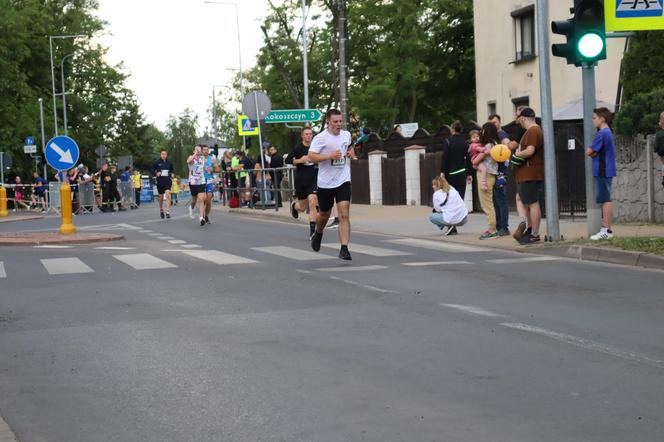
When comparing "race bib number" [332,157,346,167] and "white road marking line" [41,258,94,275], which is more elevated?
"race bib number" [332,157,346,167]

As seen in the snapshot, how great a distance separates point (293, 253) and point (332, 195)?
4.38ft

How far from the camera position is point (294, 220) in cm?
2566

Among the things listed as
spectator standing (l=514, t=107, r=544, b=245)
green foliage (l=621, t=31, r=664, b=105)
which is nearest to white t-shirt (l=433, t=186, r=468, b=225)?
spectator standing (l=514, t=107, r=544, b=245)

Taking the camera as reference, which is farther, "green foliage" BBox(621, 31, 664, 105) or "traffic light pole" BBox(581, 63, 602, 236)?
"green foliage" BBox(621, 31, 664, 105)

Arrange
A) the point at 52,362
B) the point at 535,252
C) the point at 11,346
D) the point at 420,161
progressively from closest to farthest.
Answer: the point at 52,362
the point at 11,346
the point at 535,252
the point at 420,161

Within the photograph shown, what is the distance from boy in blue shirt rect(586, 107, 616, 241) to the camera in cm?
1468

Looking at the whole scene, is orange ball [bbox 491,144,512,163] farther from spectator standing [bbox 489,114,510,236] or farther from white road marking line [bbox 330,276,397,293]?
white road marking line [bbox 330,276,397,293]

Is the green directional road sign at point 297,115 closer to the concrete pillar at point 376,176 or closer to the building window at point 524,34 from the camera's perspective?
the concrete pillar at point 376,176

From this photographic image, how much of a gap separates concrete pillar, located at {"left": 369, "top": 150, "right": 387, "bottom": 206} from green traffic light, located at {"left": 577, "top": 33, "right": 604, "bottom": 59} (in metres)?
17.5

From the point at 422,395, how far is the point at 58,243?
47.2ft

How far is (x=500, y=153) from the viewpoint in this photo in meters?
16.5

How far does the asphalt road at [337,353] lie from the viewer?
5203mm

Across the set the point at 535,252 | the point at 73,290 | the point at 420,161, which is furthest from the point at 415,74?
the point at 73,290

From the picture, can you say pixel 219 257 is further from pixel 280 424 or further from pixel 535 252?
pixel 280 424
